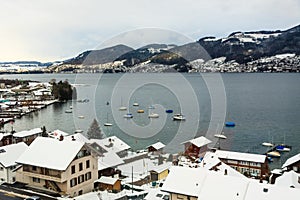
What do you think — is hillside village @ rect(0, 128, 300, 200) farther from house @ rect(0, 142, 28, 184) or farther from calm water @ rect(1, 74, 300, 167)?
calm water @ rect(1, 74, 300, 167)

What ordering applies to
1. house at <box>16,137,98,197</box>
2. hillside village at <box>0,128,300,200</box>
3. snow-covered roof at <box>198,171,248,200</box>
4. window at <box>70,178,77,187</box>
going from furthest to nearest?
window at <box>70,178,77,187</box> → house at <box>16,137,98,197</box> → hillside village at <box>0,128,300,200</box> → snow-covered roof at <box>198,171,248,200</box>

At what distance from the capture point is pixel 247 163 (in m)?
11.7

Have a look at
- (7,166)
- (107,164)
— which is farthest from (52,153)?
(107,164)

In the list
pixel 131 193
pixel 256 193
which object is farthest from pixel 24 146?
pixel 256 193

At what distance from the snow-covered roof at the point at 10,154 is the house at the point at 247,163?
22.1ft

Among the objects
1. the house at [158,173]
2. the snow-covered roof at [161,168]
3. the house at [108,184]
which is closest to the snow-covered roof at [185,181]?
the house at [108,184]

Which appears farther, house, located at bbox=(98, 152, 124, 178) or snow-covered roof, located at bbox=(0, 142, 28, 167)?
house, located at bbox=(98, 152, 124, 178)

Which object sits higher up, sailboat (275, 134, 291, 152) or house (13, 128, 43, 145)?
house (13, 128, 43, 145)

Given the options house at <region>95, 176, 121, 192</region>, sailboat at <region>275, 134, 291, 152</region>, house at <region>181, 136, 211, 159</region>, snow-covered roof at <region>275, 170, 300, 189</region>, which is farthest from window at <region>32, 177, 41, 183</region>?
sailboat at <region>275, 134, 291, 152</region>

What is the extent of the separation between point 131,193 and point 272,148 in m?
9.81

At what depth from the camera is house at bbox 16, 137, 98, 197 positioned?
27.8 ft

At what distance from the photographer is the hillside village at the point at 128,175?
6.81m

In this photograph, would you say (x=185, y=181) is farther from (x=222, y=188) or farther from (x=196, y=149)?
(x=196, y=149)

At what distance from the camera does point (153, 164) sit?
12078 mm
